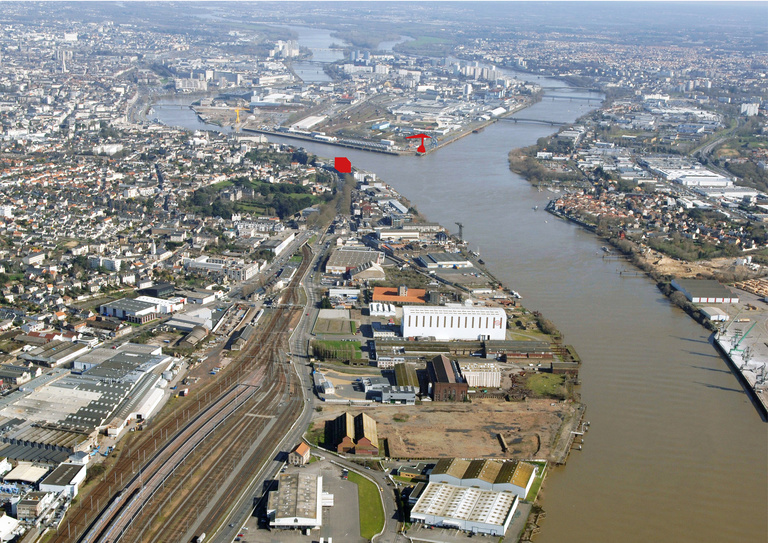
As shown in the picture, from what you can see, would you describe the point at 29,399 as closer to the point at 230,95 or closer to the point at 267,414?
the point at 267,414

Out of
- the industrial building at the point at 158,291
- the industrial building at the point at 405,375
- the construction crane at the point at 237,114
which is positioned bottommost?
the construction crane at the point at 237,114

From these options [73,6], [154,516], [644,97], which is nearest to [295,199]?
[154,516]

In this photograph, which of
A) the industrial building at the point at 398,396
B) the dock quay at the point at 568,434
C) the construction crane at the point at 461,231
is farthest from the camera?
the construction crane at the point at 461,231

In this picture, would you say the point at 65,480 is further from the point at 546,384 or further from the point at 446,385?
the point at 546,384

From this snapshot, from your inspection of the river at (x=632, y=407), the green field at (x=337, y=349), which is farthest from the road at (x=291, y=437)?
the river at (x=632, y=407)

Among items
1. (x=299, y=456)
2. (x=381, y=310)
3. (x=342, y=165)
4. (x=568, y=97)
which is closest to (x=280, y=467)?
(x=299, y=456)

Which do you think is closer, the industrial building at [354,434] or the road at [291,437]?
the road at [291,437]

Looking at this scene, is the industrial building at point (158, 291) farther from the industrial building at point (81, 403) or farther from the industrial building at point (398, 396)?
the industrial building at point (398, 396)

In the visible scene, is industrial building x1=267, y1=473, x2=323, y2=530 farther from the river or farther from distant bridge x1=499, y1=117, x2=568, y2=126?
distant bridge x1=499, y1=117, x2=568, y2=126
